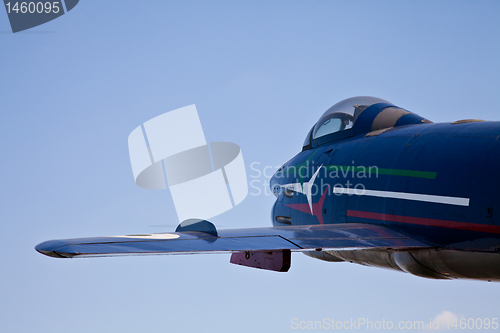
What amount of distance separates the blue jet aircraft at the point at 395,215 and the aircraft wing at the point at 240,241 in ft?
0.05

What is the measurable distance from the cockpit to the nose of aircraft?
7.05 metres

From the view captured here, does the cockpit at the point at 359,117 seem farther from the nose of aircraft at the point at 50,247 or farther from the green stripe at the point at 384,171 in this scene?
the nose of aircraft at the point at 50,247

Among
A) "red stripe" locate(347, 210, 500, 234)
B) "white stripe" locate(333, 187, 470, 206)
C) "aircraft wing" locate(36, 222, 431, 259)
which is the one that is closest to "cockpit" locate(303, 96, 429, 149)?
"white stripe" locate(333, 187, 470, 206)

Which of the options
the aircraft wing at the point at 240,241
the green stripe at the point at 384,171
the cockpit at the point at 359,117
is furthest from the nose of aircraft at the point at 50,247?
the cockpit at the point at 359,117

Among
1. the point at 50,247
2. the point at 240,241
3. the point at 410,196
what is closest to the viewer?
the point at 50,247

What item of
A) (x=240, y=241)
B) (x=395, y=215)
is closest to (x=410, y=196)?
(x=395, y=215)

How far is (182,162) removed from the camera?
12031mm

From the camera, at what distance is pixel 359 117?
10648 mm

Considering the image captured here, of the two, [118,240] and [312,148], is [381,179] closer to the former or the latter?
[312,148]

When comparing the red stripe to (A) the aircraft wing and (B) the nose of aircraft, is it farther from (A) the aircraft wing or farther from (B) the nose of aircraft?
(B) the nose of aircraft

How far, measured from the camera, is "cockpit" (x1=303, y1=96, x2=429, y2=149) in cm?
1009

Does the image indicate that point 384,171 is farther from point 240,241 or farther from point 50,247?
point 50,247

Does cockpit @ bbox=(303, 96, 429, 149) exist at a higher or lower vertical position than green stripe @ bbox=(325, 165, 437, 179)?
higher

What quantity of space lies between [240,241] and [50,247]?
2.71 m
